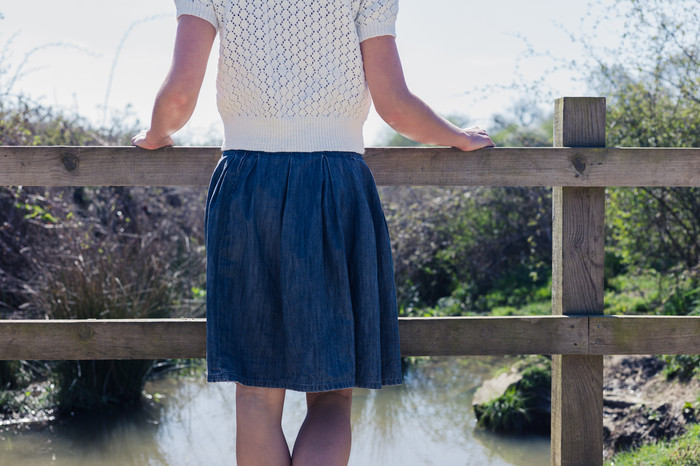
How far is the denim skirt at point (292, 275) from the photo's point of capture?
5.73ft

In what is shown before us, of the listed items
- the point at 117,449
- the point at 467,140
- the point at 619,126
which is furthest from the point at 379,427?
the point at 619,126

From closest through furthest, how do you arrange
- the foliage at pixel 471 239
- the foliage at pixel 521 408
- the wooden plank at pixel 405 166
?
1. the wooden plank at pixel 405 166
2. the foliage at pixel 521 408
3. the foliage at pixel 471 239

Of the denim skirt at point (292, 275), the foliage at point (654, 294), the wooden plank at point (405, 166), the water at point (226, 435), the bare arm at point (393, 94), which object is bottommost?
the water at point (226, 435)

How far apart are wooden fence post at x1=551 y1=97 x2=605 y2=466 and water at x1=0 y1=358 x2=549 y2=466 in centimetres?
102

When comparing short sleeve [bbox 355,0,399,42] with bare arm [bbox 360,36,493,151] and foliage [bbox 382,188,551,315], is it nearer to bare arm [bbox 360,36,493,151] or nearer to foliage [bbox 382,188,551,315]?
bare arm [bbox 360,36,493,151]

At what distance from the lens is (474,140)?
7.47 ft

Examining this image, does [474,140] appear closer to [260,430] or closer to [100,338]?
[260,430]

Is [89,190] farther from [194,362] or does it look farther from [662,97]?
[662,97]

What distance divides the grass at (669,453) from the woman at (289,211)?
1.62 metres

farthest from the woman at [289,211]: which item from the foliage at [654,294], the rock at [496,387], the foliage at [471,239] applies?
the foliage at [471,239]

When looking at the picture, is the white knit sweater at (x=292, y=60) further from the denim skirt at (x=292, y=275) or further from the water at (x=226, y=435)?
the water at (x=226, y=435)

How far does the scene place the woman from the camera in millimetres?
1755

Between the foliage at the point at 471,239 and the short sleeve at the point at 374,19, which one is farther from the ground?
the short sleeve at the point at 374,19

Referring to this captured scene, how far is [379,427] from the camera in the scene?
3910mm
